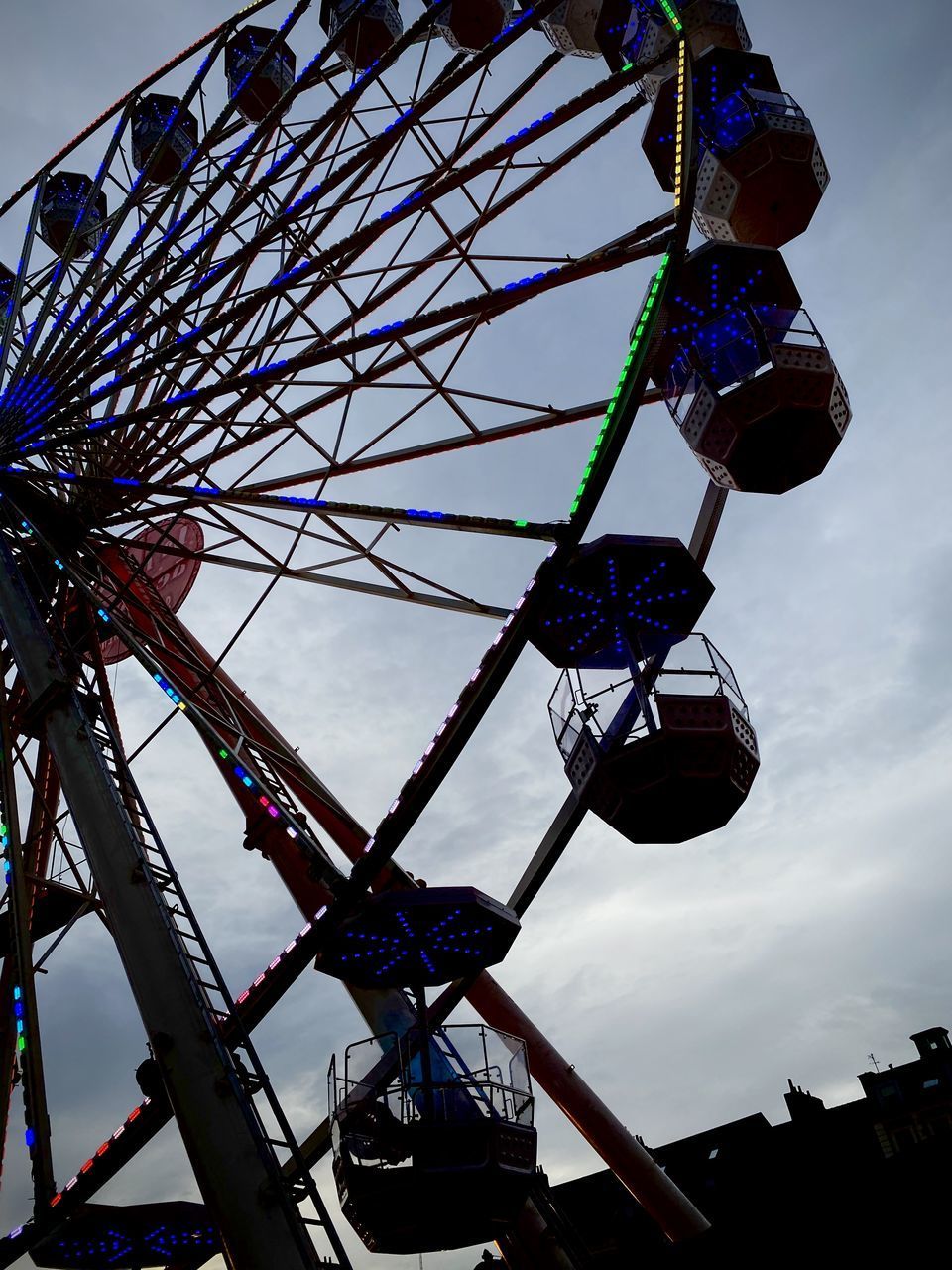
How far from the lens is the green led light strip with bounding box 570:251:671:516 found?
10.1 meters

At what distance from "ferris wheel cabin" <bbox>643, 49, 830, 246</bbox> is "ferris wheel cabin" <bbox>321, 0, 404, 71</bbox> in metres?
6.01

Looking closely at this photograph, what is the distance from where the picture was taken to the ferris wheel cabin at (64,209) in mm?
20609

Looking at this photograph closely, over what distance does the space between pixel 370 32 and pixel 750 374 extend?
32.1 ft

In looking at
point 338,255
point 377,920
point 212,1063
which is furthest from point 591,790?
point 338,255

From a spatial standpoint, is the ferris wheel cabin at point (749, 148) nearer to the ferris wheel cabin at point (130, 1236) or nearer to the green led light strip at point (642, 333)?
the green led light strip at point (642, 333)

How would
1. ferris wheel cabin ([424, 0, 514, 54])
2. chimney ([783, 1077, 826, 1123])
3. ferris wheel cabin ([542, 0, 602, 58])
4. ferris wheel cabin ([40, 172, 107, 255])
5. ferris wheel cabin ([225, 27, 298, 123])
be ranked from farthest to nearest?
1. chimney ([783, 1077, 826, 1123])
2. ferris wheel cabin ([40, 172, 107, 255])
3. ferris wheel cabin ([225, 27, 298, 123])
4. ferris wheel cabin ([424, 0, 514, 54])
5. ferris wheel cabin ([542, 0, 602, 58])

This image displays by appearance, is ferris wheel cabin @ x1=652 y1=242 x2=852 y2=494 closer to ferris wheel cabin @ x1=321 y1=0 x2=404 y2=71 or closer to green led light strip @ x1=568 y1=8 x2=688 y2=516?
green led light strip @ x1=568 y1=8 x2=688 y2=516

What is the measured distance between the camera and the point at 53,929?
16.8 metres

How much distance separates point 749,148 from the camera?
13383mm

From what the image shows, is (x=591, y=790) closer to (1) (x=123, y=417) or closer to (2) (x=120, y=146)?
(1) (x=123, y=417)

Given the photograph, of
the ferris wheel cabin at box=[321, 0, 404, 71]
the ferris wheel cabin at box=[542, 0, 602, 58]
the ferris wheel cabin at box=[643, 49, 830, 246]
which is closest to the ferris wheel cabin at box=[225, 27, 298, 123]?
the ferris wheel cabin at box=[321, 0, 404, 71]

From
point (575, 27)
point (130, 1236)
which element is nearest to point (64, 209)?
point (575, 27)

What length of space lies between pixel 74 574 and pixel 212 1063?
7337 mm

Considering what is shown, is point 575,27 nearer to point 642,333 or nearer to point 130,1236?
point 642,333
